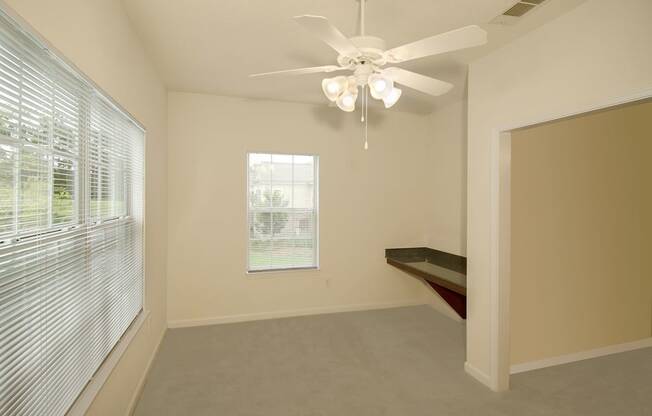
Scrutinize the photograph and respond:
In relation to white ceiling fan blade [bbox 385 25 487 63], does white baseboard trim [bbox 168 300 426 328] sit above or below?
below

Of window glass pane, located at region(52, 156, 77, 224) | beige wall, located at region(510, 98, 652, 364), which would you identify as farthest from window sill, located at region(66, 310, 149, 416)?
beige wall, located at region(510, 98, 652, 364)

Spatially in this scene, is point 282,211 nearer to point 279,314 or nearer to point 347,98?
point 279,314

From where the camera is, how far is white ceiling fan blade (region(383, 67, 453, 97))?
73.0 inches

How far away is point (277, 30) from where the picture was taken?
248 cm

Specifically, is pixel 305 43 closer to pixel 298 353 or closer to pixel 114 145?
pixel 114 145

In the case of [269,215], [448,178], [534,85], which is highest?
[534,85]

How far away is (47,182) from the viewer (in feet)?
4.43

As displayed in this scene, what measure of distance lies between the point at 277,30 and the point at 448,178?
300 centimetres

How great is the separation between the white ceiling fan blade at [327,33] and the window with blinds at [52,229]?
0.99 m

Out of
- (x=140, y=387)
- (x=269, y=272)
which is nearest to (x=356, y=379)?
(x=140, y=387)

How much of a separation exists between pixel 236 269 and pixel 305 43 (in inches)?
107

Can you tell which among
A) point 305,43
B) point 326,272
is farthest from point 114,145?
point 326,272

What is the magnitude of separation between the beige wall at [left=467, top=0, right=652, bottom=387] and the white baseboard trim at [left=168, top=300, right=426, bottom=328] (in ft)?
5.96

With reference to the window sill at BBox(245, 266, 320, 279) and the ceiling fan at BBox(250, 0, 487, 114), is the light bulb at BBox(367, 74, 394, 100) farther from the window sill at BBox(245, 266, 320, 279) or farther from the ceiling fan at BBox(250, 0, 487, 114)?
the window sill at BBox(245, 266, 320, 279)
